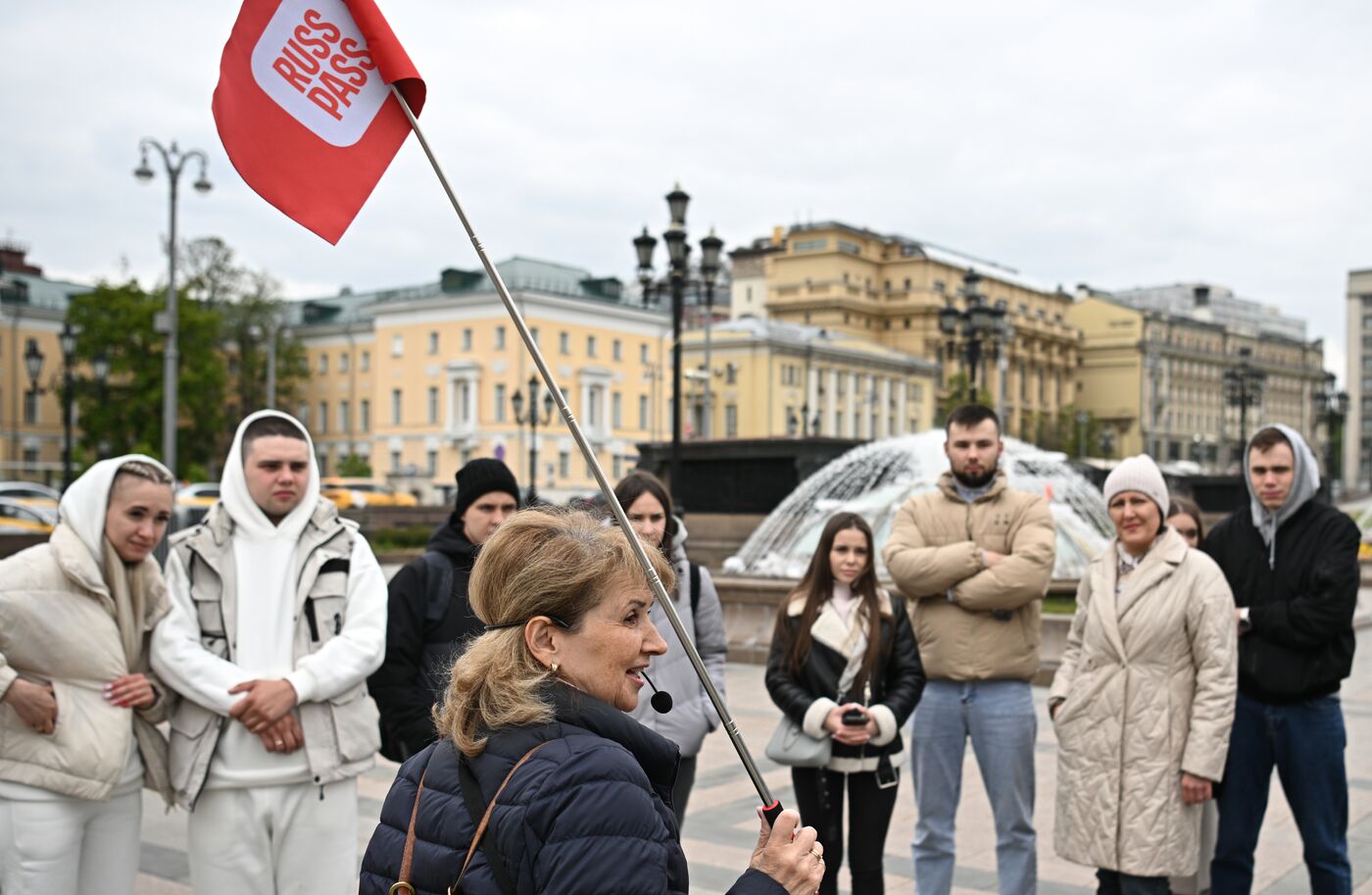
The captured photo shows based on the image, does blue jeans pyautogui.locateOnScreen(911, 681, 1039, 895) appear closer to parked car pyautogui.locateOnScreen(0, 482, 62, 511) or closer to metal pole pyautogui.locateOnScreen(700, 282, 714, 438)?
metal pole pyautogui.locateOnScreen(700, 282, 714, 438)

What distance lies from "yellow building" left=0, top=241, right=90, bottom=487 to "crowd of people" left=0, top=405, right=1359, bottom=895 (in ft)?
233

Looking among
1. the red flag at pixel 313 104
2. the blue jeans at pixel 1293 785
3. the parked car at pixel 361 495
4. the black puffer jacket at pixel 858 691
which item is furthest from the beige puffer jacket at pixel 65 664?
the parked car at pixel 361 495

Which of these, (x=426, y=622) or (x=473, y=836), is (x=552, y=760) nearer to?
(x=473, y=836)

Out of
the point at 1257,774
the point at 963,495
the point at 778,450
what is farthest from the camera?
the point at 778,450

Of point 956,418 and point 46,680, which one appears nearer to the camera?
point 46,680

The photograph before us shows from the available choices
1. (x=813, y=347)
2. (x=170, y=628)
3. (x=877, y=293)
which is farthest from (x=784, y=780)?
(x=877, y=293)

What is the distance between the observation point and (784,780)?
26.3 ft

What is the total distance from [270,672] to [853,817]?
6.85ft

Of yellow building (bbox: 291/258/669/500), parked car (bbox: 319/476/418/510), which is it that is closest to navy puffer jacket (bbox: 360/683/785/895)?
parked car (bbox: 319/476/418/510)

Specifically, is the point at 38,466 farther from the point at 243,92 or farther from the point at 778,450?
the point at 243,92

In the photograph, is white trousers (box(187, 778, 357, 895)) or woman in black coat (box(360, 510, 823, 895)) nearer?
woman in black coat (box(360, 510, 823, 895))

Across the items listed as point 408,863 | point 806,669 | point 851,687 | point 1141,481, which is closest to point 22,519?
point 806,669

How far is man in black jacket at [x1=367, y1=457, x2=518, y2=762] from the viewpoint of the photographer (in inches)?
174

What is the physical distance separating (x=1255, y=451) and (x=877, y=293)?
96552mm
